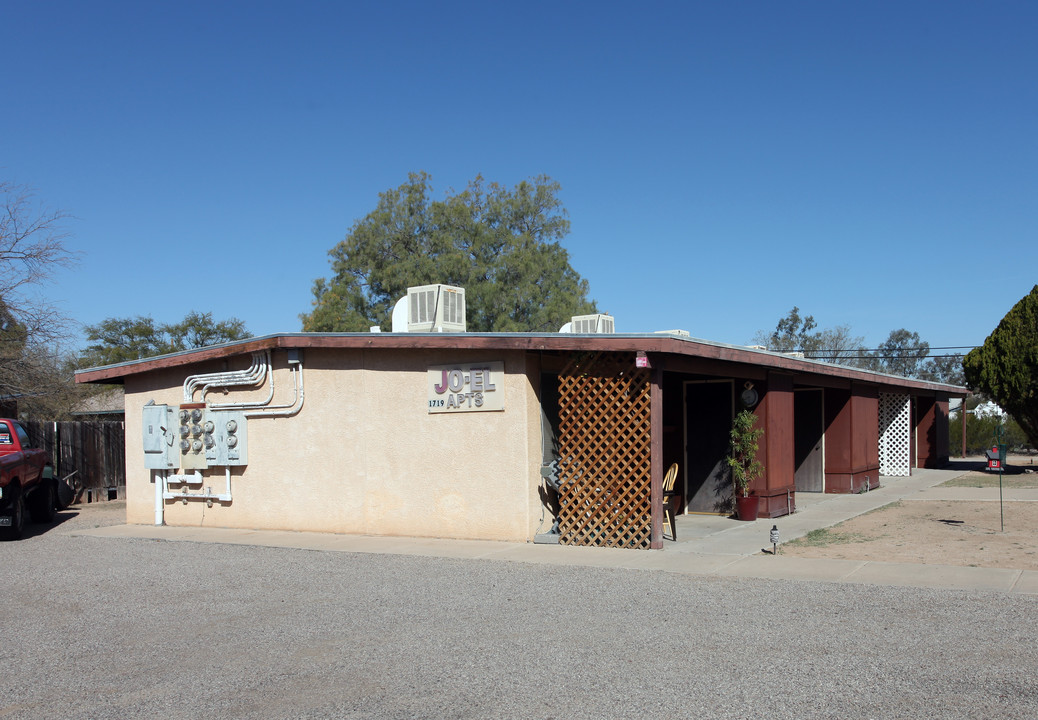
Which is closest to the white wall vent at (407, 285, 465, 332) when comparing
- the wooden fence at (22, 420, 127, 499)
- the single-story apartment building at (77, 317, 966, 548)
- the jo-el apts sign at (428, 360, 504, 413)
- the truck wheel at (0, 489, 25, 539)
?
the single-story apartment building at (77, 317, 966, 548)

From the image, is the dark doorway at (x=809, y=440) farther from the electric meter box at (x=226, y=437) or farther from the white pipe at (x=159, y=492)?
the white pipe at (x=159, y=492)

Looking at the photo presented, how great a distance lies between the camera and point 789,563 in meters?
9.75

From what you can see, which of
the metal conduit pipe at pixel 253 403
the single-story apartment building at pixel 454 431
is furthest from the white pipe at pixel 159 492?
the metal conduit pipe at pixel 253 403

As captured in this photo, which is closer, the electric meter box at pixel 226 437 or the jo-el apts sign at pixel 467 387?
the jo-el apts sign at pixel 467 387

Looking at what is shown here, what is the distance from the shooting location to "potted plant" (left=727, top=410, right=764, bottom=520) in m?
13.6

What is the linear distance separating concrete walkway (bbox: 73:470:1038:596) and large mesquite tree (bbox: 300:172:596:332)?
24.6m

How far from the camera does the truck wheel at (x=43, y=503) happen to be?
627 inches

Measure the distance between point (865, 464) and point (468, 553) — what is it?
11.3m

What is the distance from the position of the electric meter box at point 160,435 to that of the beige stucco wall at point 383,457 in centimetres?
48

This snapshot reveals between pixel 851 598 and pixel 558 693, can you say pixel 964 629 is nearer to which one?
pixel 851 598

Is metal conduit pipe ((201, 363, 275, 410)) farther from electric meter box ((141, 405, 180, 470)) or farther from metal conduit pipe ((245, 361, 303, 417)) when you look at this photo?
electric meter box ((141, 405, 180, 470))

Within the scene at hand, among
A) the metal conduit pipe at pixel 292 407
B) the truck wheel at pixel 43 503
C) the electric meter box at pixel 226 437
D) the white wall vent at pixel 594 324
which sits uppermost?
the white wall vent at pixel 594 324

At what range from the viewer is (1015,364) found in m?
23.4

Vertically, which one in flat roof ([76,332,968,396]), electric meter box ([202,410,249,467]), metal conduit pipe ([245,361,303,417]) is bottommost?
electric meter box ([202,410,249,467])
